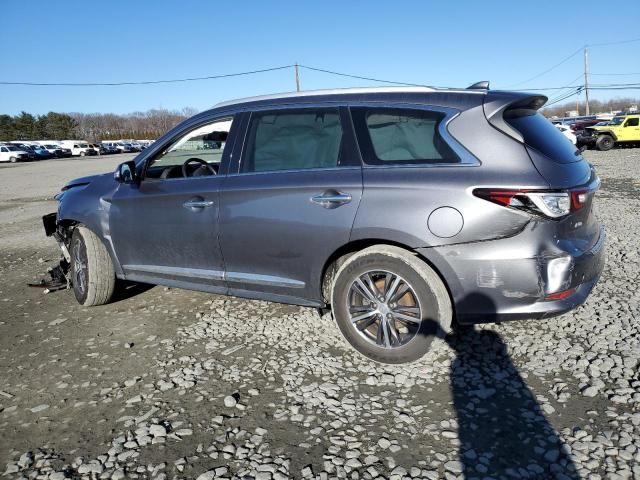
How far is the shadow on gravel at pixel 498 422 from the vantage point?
2.19 metres

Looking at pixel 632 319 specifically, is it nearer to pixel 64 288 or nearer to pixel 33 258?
pixel 64 288

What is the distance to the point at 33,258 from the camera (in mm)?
6688

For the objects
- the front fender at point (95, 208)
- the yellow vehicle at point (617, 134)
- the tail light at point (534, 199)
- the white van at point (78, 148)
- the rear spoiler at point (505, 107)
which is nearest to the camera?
the tail light at point (534, 199)

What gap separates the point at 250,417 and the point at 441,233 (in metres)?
1.53

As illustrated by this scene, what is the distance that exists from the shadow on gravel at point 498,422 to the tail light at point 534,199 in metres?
0.58

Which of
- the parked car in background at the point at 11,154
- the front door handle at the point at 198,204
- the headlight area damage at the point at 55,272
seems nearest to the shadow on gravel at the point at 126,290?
the headlight area damage at the point at 55,272

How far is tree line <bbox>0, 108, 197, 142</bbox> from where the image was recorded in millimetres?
86825

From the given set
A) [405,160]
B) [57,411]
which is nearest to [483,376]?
[405,160]

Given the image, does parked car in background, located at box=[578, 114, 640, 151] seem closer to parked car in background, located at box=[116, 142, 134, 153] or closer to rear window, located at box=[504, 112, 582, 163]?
rear window, located at box=[504, 112, 582, 163]

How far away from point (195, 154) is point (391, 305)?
2.22 meters

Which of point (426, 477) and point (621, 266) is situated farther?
point (621, 266)

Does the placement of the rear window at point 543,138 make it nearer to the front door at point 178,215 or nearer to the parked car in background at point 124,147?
the front door at point 178,215

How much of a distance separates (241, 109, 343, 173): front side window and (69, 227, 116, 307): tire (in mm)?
1811

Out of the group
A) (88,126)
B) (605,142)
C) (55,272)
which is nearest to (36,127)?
(88,126)
